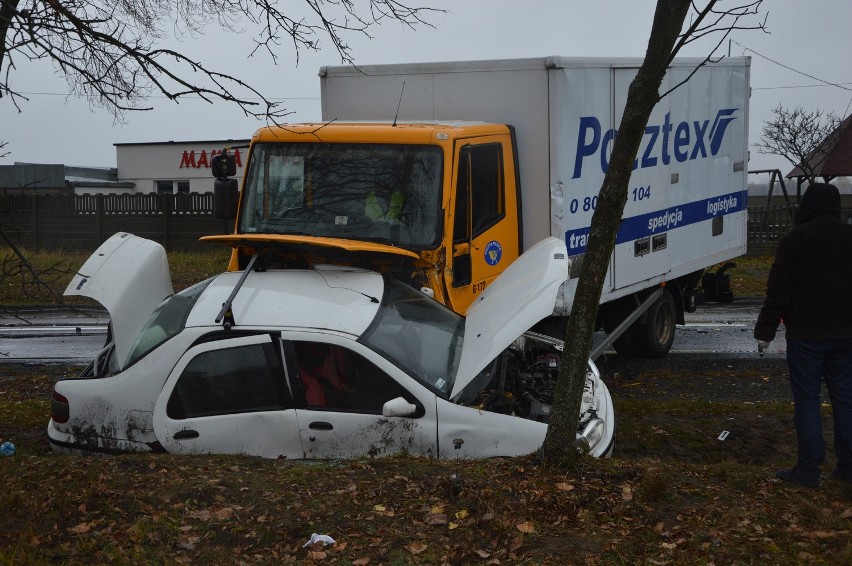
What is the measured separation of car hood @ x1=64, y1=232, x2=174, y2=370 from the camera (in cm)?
747

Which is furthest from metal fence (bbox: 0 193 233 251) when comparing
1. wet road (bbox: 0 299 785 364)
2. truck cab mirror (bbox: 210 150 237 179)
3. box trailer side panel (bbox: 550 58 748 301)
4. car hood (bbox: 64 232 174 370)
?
car hood (bbox: 64 232 174 370)


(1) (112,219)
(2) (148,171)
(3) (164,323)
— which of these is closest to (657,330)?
(3) (164,323)

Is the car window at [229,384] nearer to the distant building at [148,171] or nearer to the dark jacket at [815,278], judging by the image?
the dark jacket at [815,278]

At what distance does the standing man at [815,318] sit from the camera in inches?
245

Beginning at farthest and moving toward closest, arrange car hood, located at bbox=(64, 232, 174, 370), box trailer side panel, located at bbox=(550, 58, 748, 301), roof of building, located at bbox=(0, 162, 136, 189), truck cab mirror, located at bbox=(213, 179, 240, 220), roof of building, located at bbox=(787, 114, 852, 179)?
roof of building, located at bbox=(0, 162, 136, 189) → roof of building, located at bbox=(787, 114, 852, 179) → box trailer side panel, located at bbox=(550, 58, 748, 301) → truck cab mirror, located at bbox=(213, 179, 240, 220) → car hood, located at bbox=(64, 232, 174, 370)

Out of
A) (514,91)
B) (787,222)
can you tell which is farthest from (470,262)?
(787,222)

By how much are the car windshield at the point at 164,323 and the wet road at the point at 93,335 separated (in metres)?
4.60

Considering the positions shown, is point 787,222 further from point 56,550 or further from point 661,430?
point 56,550

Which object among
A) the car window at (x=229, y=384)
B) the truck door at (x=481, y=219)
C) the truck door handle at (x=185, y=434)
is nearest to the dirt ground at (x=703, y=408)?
the truck door at (x=481, y=219)

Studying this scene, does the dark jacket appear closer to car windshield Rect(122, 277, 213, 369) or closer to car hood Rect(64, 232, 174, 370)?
car windshield Rect(122, 277, 213, 369)

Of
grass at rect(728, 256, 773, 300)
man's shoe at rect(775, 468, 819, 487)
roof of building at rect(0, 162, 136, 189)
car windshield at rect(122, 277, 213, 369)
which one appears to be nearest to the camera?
man's shoe at rect(775, 468, 819, 487)

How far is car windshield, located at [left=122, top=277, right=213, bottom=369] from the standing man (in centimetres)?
384

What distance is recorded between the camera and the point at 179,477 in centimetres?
589

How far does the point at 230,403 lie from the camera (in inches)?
259
